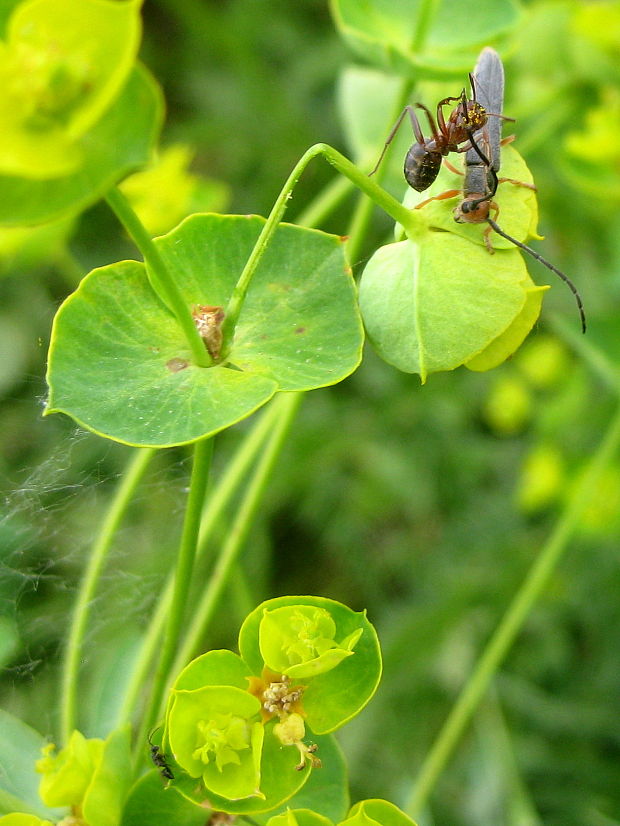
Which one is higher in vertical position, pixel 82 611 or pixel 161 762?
pixel 161 762

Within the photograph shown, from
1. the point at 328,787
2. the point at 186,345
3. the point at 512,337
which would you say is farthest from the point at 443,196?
the point at 328,787

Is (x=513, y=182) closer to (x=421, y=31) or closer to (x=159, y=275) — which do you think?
(x=159, y=275)

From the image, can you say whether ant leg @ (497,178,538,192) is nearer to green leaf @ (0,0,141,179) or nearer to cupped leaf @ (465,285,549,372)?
cupped leaf @ (465,285,549,372)

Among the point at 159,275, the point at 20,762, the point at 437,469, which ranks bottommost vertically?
the point at 437,469

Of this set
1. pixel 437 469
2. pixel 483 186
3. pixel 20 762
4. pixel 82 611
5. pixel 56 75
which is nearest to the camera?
pixel 56 75

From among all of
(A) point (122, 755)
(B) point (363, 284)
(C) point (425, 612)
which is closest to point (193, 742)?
(A) point (122, 755)

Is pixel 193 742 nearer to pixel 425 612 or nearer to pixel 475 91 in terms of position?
pixel 475 91

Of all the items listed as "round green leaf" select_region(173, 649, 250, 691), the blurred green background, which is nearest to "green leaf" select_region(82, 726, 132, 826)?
"round green leaf" select_region(173, 649, 250, 691)
